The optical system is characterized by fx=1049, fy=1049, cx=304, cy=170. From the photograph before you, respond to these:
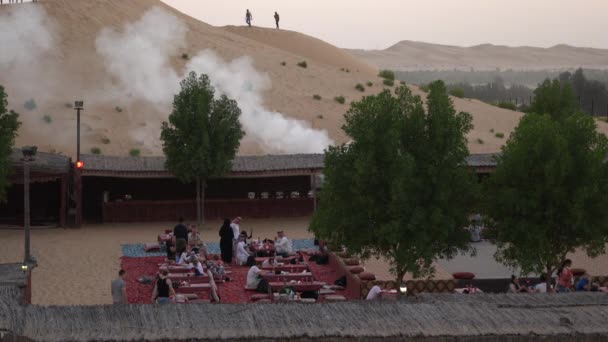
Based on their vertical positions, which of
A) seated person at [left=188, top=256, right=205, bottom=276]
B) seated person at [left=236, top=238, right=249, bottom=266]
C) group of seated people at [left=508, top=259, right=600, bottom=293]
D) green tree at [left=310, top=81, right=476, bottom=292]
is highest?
green tree at [left=310, top=81, right=476, bottom=292]

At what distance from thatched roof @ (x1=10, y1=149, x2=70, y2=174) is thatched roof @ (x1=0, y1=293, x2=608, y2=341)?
18.5m

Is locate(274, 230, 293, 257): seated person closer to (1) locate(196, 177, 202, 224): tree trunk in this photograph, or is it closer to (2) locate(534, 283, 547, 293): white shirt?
(2) locate(534, 283, 547, 293): white shirt

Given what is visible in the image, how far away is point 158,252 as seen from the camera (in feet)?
92.7

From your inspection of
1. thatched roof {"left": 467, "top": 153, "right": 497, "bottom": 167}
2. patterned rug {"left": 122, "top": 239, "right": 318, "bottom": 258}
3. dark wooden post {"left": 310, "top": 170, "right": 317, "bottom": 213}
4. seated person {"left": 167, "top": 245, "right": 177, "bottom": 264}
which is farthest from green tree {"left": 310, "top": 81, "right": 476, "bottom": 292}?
thatched roof {"left": 467, "top": 153, "right": 497, "bottom": 167}

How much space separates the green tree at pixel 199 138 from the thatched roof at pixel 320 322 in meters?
19.3

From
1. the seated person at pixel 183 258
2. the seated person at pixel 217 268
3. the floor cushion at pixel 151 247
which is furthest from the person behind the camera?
the floor cushion at pixel 151 247

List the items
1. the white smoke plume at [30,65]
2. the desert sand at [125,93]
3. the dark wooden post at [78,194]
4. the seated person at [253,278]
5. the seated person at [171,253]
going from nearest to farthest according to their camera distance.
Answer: the seated person at [253,278]
the seated person at [171,253]
the dark wooden post at [78,194]
the desert sand at [125,93]
the white smoke plume at [30,65]

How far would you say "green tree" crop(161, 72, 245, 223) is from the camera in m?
33.3

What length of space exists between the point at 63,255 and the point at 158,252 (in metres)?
2.50

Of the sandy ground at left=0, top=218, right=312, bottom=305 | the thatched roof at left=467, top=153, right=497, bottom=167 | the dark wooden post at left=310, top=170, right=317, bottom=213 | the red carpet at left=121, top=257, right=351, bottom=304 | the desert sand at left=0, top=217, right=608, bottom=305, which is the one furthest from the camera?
the thatched roof at left=467, top=153, right=497, bottom=167

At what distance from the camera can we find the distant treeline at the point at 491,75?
17912 cm

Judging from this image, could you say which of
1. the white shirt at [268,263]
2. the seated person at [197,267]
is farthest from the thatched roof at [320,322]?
the white shirt at [268,263]

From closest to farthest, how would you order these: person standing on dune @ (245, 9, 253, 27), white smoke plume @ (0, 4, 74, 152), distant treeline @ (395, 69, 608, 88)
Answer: white smoke plume @ (0, 4, 74, 152)
person standing on dune @ (245, 9, 253, 27)
distant treeline @ (395, 69, 608, 88)

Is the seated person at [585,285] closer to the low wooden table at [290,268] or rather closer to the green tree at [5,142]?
the low wooden table at [290,268]
